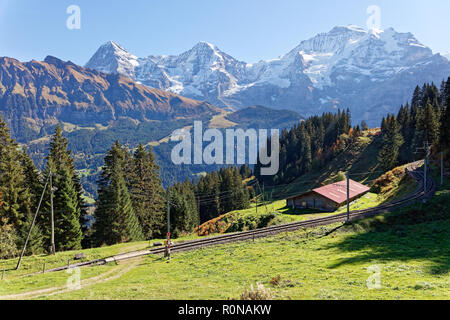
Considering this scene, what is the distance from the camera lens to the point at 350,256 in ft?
88.6

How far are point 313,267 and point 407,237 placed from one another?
16126 millimetres

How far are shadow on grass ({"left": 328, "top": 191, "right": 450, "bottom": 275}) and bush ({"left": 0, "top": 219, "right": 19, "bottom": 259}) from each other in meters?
41.8

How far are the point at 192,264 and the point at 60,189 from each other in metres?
30.0

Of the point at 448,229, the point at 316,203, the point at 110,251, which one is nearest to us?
the point at 448,229

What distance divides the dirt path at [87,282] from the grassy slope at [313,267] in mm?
773

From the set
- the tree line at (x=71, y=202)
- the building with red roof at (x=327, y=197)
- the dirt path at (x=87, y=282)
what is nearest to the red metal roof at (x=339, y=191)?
the building with red roof at (x=327, y=197)

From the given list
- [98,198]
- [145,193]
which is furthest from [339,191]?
[98,198]

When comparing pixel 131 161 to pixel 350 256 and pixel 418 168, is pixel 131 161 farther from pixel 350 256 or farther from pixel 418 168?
pixel 418 168

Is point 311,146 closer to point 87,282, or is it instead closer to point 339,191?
point 339,191

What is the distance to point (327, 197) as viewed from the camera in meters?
68.6

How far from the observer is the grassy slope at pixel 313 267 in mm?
17547

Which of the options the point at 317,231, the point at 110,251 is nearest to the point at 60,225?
the point at 110,251

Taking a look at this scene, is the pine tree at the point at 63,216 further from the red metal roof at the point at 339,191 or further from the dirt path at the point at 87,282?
the red metal roof at the point at 339,191
